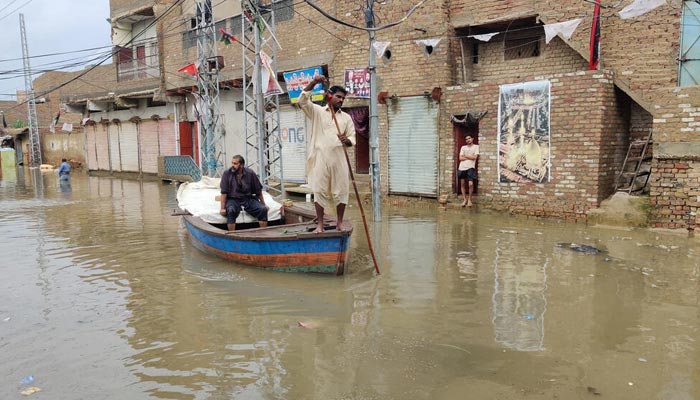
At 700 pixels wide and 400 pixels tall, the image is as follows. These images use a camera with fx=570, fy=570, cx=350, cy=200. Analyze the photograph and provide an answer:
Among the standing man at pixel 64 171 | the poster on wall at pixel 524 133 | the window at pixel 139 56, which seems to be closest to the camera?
the poster on wall at pixel 524 133

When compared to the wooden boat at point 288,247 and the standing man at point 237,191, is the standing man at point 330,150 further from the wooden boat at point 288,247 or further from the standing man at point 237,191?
the standing man at point 237,191

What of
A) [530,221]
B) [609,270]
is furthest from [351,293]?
[530,221]

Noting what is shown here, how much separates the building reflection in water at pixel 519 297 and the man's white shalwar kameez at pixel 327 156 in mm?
2436

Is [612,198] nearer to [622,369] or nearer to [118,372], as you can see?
[622,369]

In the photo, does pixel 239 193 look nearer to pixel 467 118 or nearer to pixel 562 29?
pixel 467 118

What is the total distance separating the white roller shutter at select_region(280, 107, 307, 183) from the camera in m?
18.8

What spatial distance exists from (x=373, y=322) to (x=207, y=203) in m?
5.43

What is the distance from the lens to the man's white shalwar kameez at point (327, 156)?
7.44m

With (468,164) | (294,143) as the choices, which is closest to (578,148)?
(468,164)

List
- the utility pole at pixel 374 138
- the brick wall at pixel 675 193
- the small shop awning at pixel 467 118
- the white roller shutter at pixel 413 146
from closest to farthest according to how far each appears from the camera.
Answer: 1. the brick wall at pixel 675 193
2. the utility pole at pixel 374 138
3. the small shop awning at pixel 467 118
4. the white roller shutter at pixel 413 146

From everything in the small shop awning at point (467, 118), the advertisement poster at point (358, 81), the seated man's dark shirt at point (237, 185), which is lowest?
the seated man's dark shirt at point (237, 185)

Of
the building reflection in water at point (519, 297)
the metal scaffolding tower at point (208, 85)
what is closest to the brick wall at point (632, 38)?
the building reflection in water at point (519, 297)

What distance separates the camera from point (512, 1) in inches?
498

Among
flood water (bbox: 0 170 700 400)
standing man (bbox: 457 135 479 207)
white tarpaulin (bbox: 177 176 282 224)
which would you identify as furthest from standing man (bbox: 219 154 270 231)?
standing man (bbox: 457 135 479 207)
